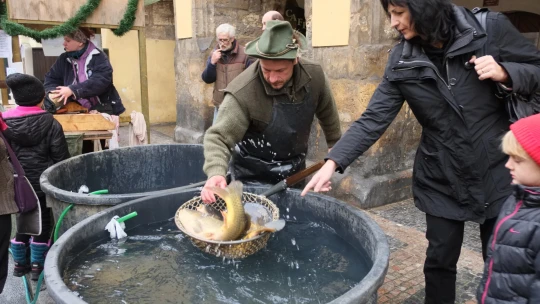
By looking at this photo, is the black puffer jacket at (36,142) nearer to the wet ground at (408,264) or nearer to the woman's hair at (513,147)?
the wet ground at (408,264)

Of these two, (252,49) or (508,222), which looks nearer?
(508,222)

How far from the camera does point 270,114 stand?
8.91ft

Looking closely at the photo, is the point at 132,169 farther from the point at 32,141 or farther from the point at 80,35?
the point at 80,35

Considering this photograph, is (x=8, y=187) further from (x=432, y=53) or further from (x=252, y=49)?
(x=432, y=53)

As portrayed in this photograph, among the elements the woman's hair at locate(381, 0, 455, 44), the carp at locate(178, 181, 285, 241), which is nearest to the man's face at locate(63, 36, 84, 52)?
the carp at locate(178, 181, 285, 241)

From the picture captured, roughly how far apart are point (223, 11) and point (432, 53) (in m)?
5.71

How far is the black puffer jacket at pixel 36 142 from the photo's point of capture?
3.27 metres

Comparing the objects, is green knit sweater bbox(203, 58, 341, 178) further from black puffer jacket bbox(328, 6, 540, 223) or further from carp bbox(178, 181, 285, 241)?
black puffer jacket bbox(328, 6, 540, 223)

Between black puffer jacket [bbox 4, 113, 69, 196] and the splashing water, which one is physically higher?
black puffer jacket [bbox 4, 113, 69, 196]

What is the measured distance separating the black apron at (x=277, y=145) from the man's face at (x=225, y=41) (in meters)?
2.60

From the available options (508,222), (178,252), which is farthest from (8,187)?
(508,222)

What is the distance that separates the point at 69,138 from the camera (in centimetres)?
387

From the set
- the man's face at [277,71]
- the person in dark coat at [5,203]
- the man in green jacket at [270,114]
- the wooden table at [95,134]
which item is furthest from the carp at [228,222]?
the wooden table at [95,134]

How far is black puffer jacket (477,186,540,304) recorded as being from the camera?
1.52 meters
